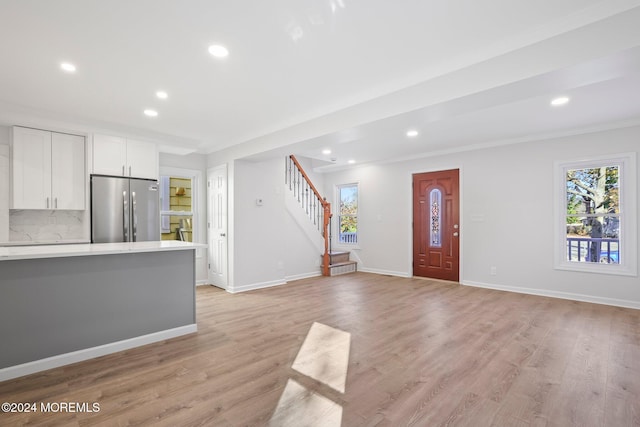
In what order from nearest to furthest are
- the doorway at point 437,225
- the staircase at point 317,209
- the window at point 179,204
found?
the window at point 179,204 < the doorway at point 437,225 < the staircase at point 317,209

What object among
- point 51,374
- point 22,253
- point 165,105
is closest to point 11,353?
point 51,374

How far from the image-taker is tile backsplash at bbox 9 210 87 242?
4.08 m

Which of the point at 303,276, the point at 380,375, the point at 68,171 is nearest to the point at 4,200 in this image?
the point at 68,171

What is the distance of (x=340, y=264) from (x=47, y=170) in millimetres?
5367

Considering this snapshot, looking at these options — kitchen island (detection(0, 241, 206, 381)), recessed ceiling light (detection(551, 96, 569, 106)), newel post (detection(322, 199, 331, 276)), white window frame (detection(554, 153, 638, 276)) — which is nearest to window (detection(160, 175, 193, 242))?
kitchen island (detection(0, 241, 206, 381))

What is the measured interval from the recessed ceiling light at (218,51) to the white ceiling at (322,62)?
0.06 meters

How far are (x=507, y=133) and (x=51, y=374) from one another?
20.1 feet

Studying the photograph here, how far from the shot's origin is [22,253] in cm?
243

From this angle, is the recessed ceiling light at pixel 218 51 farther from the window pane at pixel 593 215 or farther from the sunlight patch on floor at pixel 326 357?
the window pane at pixel 593 215

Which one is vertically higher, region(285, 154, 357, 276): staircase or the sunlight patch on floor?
region(285, 154, 357, 276): staircase

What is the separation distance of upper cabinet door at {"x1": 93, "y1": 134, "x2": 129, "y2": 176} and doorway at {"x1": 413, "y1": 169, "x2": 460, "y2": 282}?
5288mm

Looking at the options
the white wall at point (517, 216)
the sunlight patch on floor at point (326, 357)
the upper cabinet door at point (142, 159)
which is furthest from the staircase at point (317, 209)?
the sunlight patch on floor at point (326, 357)

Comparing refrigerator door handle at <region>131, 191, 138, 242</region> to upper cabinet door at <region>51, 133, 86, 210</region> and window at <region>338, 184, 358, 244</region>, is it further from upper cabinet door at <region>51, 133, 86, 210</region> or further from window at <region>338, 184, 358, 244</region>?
window at <region>338, 184, 358, 244</region>

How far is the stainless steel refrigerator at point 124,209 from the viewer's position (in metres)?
4.27
